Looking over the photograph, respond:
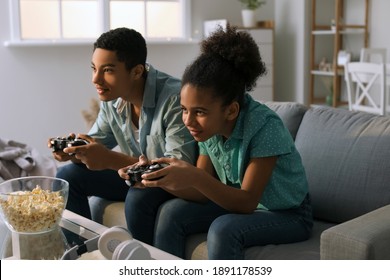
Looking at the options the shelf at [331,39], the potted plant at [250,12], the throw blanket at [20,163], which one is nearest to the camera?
the throw blanket at [20,163]

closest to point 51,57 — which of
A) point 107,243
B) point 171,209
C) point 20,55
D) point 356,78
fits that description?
point 20,55

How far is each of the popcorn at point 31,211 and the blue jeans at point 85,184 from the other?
54cm

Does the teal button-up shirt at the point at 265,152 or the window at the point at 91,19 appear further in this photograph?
the window at the point at 91,19

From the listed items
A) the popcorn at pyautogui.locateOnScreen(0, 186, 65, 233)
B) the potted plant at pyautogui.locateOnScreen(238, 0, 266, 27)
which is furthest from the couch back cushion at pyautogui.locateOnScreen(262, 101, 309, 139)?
the potted plant at pyautogui.locateOnScreen(238, 0, 266, 27)

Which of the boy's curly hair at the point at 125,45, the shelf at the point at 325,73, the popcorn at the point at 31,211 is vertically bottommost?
the popcorn at the point at 31,211

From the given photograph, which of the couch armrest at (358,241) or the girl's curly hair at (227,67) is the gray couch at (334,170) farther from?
the girl's curly hair at (227,67)

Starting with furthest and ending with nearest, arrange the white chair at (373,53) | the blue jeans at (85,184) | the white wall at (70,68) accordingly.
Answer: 1. the white chair at (373,53)
2. the white wall at (70,68)
3. the blue jeans at (85,184)

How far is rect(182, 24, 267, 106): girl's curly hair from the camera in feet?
4.76

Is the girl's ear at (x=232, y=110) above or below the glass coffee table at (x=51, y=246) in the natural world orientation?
above

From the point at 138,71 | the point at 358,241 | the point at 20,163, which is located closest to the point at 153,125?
the point at 138,71

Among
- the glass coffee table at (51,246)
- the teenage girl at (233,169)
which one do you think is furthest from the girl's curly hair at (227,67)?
the glass coffee table at (51,246)

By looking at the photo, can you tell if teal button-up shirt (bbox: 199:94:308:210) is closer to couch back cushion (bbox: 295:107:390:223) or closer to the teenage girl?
the teenage girl

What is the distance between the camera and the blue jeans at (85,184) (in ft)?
6.20
